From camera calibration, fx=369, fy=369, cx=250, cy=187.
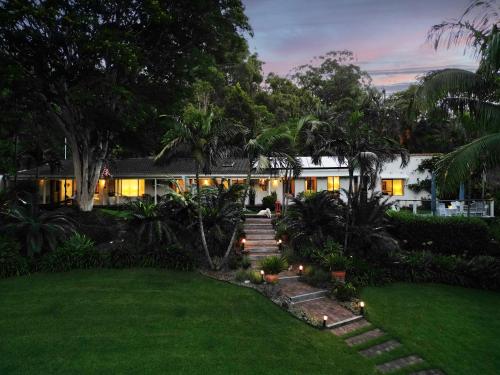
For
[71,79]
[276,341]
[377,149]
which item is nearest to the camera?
[276,341]

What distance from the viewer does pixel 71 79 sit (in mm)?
17625

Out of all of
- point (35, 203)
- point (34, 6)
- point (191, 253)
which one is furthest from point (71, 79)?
point (191, 253)

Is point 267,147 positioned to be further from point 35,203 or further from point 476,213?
point 476,213

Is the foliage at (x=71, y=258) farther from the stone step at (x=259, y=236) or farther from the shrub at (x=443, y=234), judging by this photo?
the shrub at (x=443, y=234)

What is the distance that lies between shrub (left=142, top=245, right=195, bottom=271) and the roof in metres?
12.5

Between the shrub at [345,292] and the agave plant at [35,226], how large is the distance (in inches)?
396

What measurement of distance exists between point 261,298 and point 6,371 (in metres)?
6.27

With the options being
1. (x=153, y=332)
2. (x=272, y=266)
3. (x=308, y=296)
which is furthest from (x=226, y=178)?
(x=153, y=332)

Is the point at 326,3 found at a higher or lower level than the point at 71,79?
higher

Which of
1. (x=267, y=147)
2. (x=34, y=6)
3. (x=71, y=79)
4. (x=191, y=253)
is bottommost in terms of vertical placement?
(x=191, y=253)

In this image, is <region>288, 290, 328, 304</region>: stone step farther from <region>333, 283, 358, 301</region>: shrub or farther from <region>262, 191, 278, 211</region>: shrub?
<region>262, 191, 278, 211</region>: shrub

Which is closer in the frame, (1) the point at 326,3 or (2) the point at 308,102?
(1) the point at 326,3

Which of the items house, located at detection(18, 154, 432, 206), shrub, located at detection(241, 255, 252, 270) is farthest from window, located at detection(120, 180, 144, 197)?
shrub, located at detection(241, 255, 252, 270)

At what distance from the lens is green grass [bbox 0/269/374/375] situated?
6.93m
